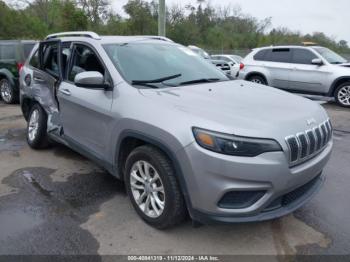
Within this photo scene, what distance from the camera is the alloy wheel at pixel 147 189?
122 inches

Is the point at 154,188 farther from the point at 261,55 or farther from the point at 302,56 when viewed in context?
the point at 261,55

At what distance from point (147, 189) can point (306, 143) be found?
4.71 ft

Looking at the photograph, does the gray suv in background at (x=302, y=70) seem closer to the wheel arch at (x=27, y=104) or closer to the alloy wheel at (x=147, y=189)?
the wheel arch at (x=27, y=104)

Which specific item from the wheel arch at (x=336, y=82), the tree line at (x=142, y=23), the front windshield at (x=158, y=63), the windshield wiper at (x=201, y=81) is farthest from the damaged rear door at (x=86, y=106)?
the tree line at (x=142, y=23)

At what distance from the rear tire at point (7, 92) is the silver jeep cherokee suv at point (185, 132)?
18.4 ft

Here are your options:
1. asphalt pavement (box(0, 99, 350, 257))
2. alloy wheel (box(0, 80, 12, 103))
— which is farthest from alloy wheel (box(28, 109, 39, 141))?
alloy wheel (box(0, 80, 12, 103))

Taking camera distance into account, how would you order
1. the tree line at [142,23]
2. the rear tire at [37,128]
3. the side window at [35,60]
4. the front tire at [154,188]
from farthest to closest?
1. the tree line at [142,23]
2. the side window at [35,60]
3. the rear tire at [37,128]
4. the front tire at [154,188]

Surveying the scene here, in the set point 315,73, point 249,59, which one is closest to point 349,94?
point 315,73

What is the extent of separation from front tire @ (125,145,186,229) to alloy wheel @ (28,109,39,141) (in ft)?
8.44

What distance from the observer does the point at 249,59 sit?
11.6 metres

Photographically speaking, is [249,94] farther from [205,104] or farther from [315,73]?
[315,73]

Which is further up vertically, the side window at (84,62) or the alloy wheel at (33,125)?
the side window at (84,62)

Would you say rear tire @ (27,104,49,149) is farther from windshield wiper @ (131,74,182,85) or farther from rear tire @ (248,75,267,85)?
rear tire @ (248,75,267,85)

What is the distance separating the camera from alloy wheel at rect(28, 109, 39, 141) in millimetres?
5328
